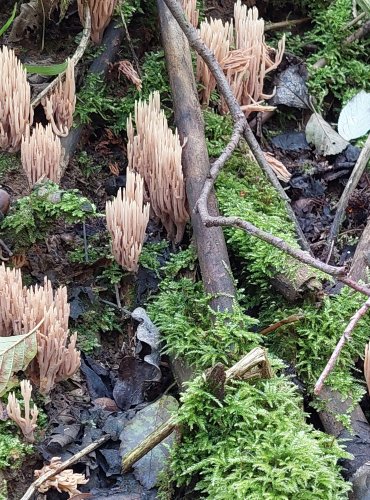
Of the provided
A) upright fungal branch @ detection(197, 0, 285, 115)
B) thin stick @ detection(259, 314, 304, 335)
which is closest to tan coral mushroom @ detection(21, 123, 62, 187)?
upright fungal branch @ detection(197, 0, 285, 115)

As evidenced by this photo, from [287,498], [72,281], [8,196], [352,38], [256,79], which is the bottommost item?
[287,498]

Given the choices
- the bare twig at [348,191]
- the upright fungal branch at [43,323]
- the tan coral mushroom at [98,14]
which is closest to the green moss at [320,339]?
the bare twig at [348,191]

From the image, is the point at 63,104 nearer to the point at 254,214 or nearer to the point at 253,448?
the point at 254,214

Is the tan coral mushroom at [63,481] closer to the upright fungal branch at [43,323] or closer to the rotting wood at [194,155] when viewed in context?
the upright fungal branch at [43,323]

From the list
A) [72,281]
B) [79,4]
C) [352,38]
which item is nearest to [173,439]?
[72,281]

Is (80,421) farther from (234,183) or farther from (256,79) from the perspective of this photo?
(256,79)

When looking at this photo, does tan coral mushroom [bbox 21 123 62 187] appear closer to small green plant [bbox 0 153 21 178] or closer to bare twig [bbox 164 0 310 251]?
small green plant [bbox 0 153 21 178]

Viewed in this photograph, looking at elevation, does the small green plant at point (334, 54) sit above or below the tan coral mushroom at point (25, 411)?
above
